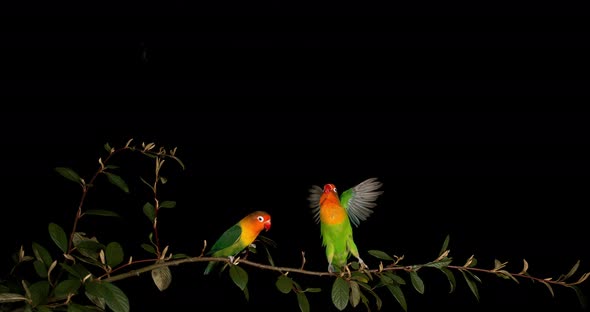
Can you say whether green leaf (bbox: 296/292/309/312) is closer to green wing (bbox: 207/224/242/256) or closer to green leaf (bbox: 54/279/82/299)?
green wing (bbox: 207/224/242/256)

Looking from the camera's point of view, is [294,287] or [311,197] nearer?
[294,287]

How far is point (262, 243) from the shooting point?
0.90 metres

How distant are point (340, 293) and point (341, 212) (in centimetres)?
14

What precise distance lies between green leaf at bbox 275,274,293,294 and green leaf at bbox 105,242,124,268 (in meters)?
0.19

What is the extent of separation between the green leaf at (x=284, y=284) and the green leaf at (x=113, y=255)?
0.61ft

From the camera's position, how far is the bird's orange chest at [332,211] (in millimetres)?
→ 841

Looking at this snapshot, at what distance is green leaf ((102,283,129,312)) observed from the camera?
0.65 metres

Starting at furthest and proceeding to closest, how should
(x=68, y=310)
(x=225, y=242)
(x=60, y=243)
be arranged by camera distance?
(x=225, y=242) < (x=60, y=243) < (x=68, y=310)

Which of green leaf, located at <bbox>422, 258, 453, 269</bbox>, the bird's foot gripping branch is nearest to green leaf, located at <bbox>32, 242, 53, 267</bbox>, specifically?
the bird's foot gripping branch

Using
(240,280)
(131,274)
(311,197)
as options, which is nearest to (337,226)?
(311,197)

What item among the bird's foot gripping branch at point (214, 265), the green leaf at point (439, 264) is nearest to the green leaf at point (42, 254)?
the bird's foot gripping branch at point (214, 265)

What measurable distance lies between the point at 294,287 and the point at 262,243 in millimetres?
145

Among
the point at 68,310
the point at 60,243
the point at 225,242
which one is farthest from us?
the point at 225,242

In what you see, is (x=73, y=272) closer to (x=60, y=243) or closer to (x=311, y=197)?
(x=60, y=243)
